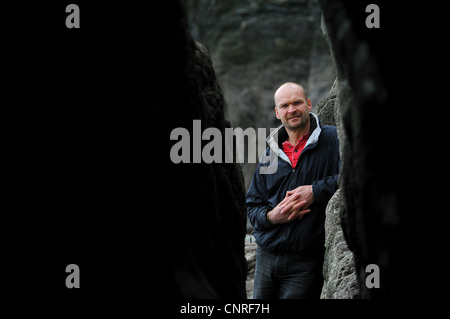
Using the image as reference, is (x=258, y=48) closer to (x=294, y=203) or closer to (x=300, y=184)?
(x=300, y=184)

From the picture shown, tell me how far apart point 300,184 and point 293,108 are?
0.67 m

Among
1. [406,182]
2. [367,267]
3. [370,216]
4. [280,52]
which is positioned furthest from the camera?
[280,52]

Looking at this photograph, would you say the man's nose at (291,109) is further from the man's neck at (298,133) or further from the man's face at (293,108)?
the man's neck at (298,133)

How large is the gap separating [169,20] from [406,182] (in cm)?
172

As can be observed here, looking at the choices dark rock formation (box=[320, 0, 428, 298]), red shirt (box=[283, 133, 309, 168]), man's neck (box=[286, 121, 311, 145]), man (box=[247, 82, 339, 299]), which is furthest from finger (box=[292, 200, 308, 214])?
dark rock formation (box=[320, 0, 428, 298])

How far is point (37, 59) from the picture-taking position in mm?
2707

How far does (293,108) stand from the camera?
14.5ft

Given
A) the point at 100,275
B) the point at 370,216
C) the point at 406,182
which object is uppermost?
the point at 406,182

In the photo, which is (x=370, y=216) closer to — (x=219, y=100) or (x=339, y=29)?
(x=339, y=29)

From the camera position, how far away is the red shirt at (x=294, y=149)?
14.4 feet

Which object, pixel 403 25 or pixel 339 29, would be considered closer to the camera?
pixel 403 25

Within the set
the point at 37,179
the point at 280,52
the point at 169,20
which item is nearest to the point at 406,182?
the point at 169,20

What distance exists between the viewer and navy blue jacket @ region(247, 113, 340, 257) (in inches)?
164

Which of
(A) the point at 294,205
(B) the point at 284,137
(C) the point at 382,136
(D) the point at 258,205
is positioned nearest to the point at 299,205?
(A) the point at 294,205
